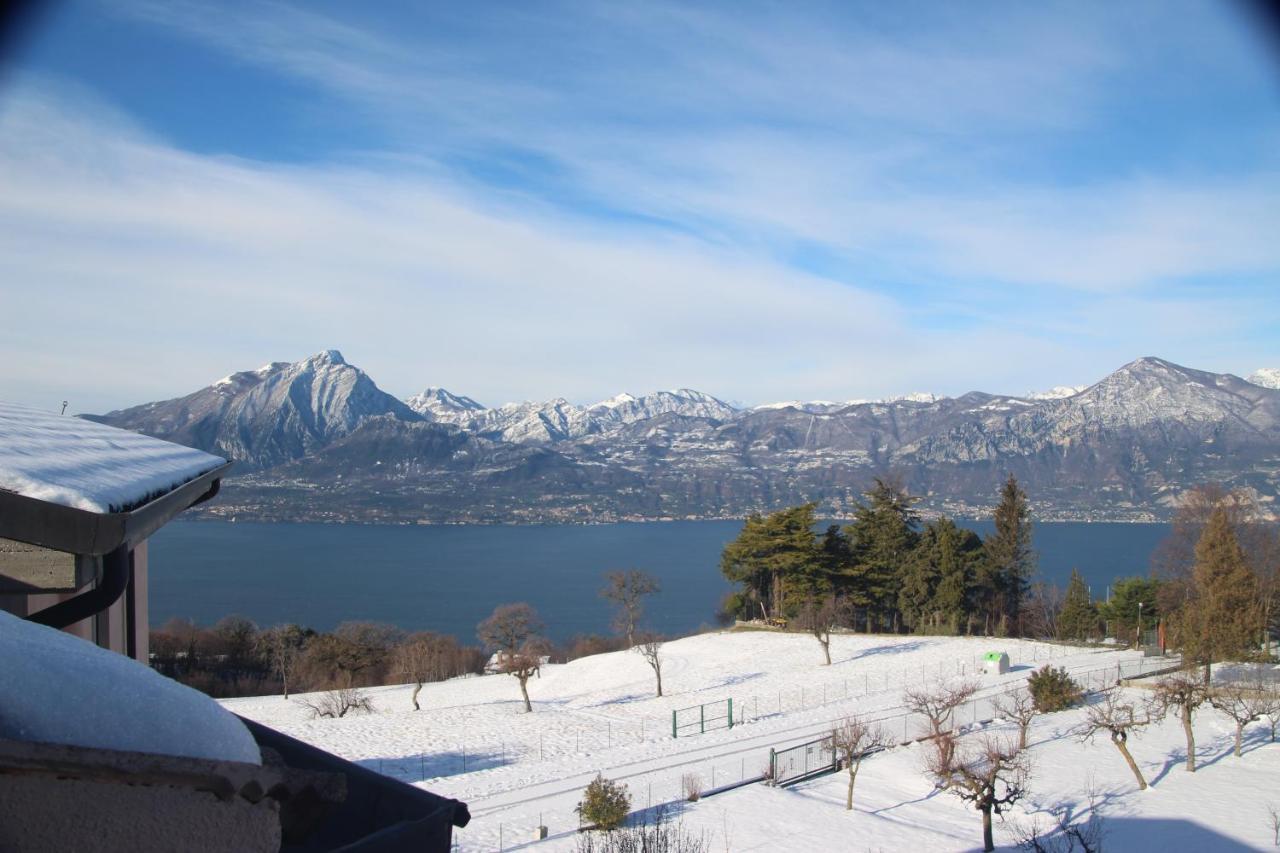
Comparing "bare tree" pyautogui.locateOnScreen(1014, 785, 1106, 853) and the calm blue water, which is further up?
"bare tree" pyautogui.locateOnScreen(1014, 785, 1106, 853)

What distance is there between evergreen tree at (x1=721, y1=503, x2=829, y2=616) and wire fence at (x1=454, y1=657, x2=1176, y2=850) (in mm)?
9732

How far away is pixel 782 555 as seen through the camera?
106 ft

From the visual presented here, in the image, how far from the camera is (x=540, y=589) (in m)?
70.1

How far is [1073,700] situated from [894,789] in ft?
24.5

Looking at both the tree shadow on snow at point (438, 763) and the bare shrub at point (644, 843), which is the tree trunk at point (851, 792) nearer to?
the bare shrub at point (644, 843)

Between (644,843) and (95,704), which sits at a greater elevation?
(95,704)

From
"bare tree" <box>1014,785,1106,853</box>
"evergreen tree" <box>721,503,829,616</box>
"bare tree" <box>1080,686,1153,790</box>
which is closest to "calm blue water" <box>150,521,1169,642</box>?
"evergreen tree" <box>721,503,829,616</box>

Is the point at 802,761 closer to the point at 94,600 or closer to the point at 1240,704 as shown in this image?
the point at 1240,704

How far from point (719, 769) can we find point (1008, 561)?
79.0ft

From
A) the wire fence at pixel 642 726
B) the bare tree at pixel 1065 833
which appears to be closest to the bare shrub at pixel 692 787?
the wire fence at pixel 642 726

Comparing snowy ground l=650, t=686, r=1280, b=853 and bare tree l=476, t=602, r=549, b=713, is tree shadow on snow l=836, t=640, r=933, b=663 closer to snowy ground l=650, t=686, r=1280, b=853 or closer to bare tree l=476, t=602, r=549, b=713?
bare tree l=476, t=602, r=549, b=713

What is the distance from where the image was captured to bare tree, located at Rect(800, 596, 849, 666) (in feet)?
86.3

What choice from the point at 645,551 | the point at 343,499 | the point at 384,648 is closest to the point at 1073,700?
the point at 384,648

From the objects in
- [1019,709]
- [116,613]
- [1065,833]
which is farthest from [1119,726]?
[116,613]
